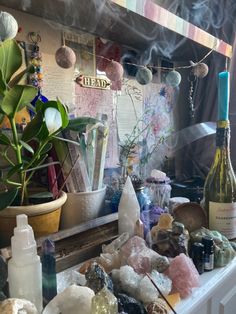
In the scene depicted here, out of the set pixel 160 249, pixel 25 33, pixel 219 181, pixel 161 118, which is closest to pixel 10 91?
pixel 25 33

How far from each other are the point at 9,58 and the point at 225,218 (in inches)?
19.4

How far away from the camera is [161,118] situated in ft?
3.27

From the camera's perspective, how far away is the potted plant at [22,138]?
0.46 meters

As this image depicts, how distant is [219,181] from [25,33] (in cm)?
51

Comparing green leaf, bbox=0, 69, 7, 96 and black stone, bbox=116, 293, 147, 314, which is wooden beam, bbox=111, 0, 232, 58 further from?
black stone, bbox=116, 293, 147, 314

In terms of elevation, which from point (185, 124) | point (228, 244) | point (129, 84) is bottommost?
point (228, 244)

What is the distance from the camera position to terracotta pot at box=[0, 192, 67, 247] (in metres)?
0.49

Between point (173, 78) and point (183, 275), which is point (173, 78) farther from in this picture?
point (183, 275)

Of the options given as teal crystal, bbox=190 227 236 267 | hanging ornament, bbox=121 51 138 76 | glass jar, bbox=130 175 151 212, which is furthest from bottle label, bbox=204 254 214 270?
hanging ornament, bbox=121 51 138 76

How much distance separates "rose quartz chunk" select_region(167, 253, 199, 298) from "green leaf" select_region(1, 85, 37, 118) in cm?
33

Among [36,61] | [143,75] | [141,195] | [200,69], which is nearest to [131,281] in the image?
[141,195]

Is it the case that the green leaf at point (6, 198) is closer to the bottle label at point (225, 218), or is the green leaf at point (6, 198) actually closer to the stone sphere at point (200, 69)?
the bottle label at point (225, 218)

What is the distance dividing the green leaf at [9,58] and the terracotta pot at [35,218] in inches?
8.1

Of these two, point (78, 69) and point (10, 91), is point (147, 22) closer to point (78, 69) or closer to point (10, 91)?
point (78, 69)
